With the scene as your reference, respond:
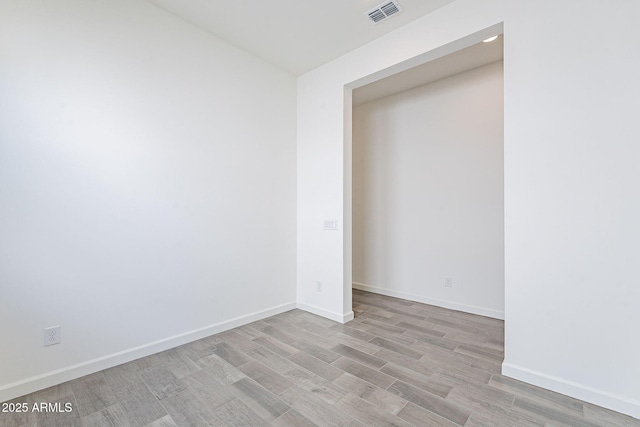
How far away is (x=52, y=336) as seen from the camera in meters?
1.93

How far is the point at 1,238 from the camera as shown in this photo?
69.2 inches

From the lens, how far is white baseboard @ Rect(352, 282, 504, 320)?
128 inches

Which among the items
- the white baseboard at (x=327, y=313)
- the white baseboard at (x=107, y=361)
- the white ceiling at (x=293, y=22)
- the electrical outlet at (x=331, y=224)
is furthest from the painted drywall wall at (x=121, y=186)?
the electrical outlet at (x=331, y=224)

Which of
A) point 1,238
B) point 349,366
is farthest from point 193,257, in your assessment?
point 349,366

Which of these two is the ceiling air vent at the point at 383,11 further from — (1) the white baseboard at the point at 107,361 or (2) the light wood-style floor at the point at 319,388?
(1) the white baseboard at the point at 107,361

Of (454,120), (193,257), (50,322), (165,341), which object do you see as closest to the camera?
(50,322)

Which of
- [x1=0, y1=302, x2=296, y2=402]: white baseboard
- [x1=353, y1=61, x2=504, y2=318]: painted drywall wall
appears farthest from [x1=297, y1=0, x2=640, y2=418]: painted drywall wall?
[x1=0, y1=302, x2=296, y2=402]: white baseboard

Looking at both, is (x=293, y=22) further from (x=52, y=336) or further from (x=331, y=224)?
(x=52, y=336)

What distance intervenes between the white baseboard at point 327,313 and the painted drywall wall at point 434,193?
1.24m

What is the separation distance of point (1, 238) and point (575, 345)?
144 inches

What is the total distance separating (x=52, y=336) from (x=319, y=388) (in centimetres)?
184

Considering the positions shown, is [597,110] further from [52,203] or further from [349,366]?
[52,203]

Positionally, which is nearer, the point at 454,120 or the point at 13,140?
the point at 13,140

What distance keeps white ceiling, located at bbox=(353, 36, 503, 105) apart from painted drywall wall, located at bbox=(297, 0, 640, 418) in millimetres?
829
